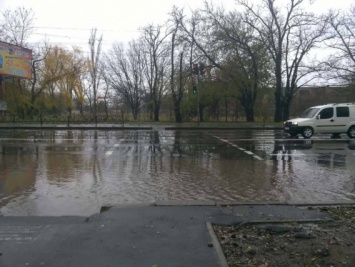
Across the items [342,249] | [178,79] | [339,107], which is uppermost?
[178,79]

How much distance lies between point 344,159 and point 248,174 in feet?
15.3

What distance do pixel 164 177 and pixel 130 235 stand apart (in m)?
4.47

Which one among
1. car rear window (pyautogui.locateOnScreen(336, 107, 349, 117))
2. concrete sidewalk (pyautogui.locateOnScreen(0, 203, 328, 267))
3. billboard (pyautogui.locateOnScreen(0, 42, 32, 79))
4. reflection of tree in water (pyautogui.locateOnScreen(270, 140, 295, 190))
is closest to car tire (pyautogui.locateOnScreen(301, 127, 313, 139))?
car rear window (pyautogui.locateOnScreen(336, 107, 349, 117))

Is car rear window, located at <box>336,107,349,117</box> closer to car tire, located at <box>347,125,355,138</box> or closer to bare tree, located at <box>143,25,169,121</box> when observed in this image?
car tire, located at <box>347,125,355,138</box>

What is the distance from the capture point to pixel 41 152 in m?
14.2

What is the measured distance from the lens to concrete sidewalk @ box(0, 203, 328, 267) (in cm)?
399

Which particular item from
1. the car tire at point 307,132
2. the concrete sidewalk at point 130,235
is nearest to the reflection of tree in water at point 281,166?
the concrete sidewalk at point 130,235

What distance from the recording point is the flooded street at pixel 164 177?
7016 millimetres

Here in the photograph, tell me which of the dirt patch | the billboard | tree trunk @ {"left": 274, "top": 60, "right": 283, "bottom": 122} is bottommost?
the dirt patch

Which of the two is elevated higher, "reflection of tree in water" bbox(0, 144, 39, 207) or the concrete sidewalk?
"reflection of tree in water" bbox(0, 144, 39, 207)

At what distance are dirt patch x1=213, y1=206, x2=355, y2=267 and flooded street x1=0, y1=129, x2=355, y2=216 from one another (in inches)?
70.5

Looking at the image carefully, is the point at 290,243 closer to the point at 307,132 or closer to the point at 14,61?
the point at 307,132

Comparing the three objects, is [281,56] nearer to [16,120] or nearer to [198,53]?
[198,53]

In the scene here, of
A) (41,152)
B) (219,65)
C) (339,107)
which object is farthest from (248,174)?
(219,65)
